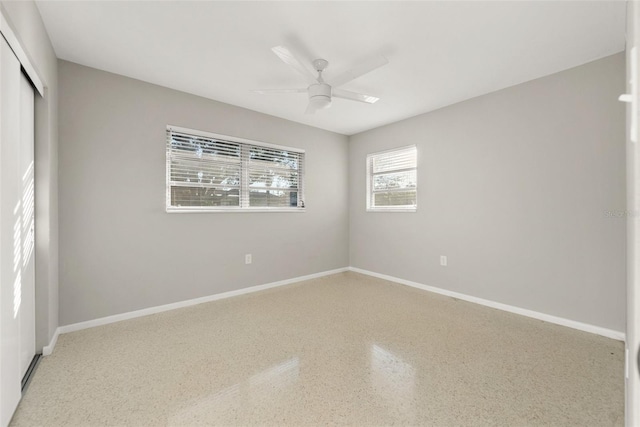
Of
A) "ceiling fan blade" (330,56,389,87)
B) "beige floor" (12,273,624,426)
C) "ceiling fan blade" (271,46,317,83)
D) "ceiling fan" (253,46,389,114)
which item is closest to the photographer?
"beige floor" (12,273,624,426)

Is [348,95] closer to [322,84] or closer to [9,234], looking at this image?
[322,84]

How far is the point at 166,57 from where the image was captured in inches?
98.0

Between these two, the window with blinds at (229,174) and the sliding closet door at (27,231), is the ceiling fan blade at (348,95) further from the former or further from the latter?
the sliding closet door at (27,231)

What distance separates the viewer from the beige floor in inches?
60.6

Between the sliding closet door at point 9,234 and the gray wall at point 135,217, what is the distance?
0.95 meters

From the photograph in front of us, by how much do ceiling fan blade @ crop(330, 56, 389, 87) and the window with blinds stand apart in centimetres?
169

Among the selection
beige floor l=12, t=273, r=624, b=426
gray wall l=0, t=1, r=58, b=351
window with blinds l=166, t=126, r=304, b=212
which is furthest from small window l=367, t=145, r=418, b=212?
gray wall l=0, t=1, r=58, b=351

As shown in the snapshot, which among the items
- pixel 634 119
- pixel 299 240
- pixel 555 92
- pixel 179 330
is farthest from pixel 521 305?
pixel 179 330

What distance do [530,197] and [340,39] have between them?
2426mm

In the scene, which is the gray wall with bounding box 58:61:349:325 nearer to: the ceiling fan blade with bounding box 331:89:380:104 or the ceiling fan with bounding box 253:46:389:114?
the ceiling fan with bounding box 253:46:389:114

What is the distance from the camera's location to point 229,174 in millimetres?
3594

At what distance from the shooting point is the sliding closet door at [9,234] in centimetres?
142

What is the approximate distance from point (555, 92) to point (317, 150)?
2.91 metres

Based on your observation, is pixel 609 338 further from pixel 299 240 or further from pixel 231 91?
pixel 231 91
